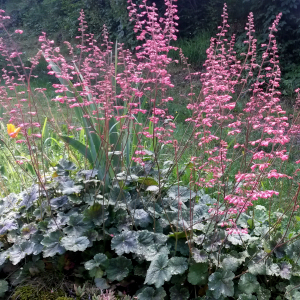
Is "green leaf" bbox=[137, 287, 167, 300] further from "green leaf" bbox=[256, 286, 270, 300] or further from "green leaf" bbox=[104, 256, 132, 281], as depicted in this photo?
"green leaf" bbox=[256, 286, 270, 300]

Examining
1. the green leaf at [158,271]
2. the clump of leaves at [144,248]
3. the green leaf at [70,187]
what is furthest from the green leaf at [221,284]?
the green leaf at [70,187]

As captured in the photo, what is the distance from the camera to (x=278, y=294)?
1767 mm

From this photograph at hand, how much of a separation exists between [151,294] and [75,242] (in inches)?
19.3

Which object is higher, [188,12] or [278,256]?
[188,12]

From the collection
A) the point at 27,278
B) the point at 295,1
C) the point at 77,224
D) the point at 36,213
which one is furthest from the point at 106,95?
the point at 295,1

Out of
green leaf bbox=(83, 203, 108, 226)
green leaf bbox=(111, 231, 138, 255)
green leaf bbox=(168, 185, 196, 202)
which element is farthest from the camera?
green leaf bbox=(168, 185, 196, 202)

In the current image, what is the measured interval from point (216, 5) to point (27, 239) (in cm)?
687

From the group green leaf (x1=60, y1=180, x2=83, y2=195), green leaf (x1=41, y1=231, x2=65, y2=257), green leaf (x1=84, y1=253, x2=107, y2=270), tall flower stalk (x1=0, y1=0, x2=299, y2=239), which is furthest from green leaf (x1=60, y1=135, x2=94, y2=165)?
green leaf (x1=84, y1=253, x2=107, y2=270)

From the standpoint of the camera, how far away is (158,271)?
1.64 m

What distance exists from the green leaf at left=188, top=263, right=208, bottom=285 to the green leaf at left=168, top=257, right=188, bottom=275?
44mm

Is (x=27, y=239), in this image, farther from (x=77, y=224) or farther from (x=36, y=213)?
(x=77, y=224)

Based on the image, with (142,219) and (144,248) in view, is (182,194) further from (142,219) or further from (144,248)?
(144,248)

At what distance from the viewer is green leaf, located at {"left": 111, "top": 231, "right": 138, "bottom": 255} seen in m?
1.76

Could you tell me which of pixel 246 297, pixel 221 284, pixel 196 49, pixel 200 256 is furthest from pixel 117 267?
pixel 196 49
